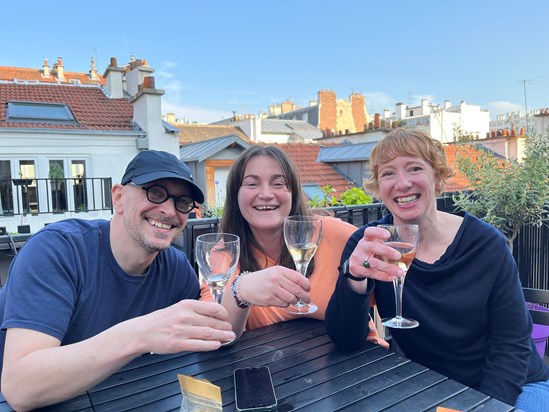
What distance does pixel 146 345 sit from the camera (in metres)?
0.95

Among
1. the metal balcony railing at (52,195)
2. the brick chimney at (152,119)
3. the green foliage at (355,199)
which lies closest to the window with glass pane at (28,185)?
the metal balcony railing at (52,195)

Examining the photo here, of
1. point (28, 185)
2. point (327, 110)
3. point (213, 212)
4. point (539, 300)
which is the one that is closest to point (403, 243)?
point (539, 300)

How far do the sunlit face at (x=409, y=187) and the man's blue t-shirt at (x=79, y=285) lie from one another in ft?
3.08

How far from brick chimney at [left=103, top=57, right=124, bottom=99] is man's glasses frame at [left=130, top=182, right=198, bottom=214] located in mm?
13091

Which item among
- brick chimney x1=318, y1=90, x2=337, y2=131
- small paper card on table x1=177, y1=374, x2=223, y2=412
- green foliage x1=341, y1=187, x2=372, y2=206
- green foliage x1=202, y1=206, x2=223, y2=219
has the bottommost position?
small paper card on table x1=177, y1=374, x2=223, y2=412

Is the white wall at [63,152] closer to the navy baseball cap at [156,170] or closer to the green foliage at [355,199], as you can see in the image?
the green foliage at [355,199]

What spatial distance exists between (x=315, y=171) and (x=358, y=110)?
86.3 feet

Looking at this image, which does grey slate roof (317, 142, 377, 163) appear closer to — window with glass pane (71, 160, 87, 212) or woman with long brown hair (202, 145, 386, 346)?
window with glass pane (71, 160, 87, 212)

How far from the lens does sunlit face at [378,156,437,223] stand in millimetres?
1654

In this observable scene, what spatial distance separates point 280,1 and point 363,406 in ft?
42.3

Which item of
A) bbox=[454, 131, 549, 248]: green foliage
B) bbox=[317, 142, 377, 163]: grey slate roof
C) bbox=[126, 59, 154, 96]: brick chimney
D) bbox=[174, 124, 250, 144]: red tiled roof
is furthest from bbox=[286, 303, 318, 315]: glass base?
bbox=[174, 124, 250, 144]: red tiled roof

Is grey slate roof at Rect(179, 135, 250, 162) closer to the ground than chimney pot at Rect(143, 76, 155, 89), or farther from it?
closer to the ground

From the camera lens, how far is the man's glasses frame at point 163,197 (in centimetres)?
140

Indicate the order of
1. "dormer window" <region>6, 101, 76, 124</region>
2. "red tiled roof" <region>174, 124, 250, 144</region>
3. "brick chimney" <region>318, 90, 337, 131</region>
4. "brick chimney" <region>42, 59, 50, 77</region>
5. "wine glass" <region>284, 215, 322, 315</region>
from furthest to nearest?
"brick chimney" <region>318, 90, 337, 131</region> → "red tiled roof" <region>174, 124, 250, 144</region> → "brick chimney" <region>42, 59, 50, 77</region> → "dormer window" <region>6, 101, 76, 124</region> → "wine glass" <region>284, 215, 322, 315</region>
